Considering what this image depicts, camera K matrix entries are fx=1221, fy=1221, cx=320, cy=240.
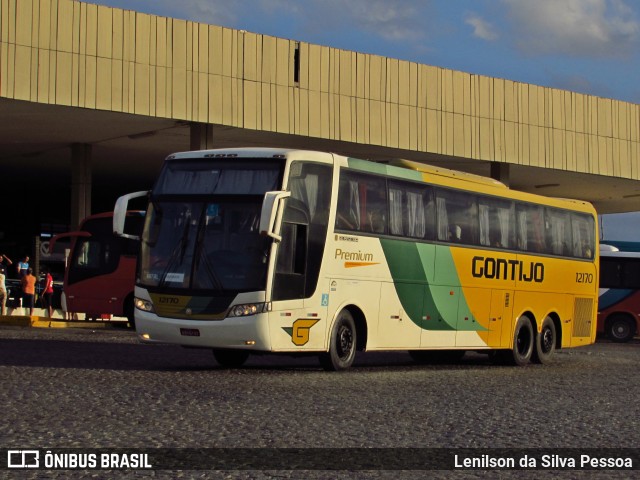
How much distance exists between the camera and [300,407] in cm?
1217

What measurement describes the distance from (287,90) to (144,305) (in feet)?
61.8

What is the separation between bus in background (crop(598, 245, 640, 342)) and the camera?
127ft

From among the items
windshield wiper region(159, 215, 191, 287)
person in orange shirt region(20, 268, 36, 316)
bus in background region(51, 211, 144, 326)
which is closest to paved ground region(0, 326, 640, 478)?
windshield wiper region(159, 215, 191, 287)

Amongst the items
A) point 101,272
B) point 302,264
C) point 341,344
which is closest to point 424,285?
point 341,344

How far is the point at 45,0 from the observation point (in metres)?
30.2

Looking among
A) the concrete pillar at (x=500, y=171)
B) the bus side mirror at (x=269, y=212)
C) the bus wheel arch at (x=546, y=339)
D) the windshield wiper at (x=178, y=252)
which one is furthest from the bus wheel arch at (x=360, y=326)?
the concrete pillar at (x=500, y=171)

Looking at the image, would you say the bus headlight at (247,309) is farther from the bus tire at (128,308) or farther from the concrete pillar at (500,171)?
the concrete pillar at (500,171)

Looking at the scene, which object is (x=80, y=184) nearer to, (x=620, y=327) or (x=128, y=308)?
(x=128, y=308)

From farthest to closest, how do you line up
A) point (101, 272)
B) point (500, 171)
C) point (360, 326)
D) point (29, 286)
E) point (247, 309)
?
1. point (500, 171)
2. point (29, 286)
3. point (101, 272)
4. point (360, 326)
5. point (247, 309)

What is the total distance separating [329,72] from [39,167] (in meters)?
18.1

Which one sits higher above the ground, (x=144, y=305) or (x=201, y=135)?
(x=201, y=135)

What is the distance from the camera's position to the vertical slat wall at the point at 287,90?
1208 inches

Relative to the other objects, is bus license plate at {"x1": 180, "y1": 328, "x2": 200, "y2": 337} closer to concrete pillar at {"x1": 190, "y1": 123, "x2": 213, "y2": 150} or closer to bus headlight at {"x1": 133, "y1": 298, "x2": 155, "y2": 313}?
bus headlight at {"x1": 133, "y1": 298, "x2": 155, "y2": 313}

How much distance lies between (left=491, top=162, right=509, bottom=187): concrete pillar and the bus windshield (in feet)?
86.2
